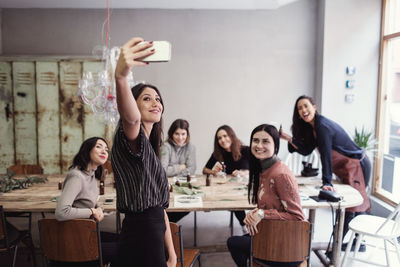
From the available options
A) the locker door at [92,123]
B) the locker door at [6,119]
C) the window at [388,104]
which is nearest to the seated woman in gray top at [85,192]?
the locker door at [92,123]

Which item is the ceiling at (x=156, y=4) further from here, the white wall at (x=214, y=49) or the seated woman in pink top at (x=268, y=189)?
the seated woman in pink top at (x=268, y=189)

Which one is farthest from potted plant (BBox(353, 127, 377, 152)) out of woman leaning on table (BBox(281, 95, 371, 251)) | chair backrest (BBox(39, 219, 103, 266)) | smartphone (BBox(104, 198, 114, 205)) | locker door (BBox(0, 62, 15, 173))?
locker door (BBox(0, 62, 15, 173))

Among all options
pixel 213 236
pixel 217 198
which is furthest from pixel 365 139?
pixel 217 198

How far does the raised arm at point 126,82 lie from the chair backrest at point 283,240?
4.11ft

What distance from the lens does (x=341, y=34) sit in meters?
4.91

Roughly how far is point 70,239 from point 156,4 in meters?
3.96

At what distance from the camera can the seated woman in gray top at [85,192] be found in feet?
7.34

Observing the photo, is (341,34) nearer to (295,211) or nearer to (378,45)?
(378,45)

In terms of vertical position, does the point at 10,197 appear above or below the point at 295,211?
below

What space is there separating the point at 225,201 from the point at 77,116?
3270 mm

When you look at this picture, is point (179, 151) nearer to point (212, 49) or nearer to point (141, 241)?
point (212, 49)

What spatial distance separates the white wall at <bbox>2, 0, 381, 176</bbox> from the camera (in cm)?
537

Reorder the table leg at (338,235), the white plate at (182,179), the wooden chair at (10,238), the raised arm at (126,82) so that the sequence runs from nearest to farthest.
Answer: the raised arm at (126,82)
the wooden chair at (10,238)
the table leg at (338,235)
the white plate at (182,179)

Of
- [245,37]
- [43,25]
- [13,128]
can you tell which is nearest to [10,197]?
[13,128]
